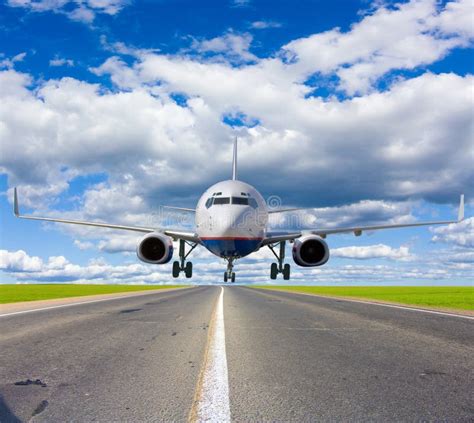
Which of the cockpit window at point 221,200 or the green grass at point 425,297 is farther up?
the cockpit window at point 221,200

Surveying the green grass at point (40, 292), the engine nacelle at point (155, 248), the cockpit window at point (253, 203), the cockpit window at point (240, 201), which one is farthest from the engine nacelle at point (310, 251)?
the green grass at point (40, 292)

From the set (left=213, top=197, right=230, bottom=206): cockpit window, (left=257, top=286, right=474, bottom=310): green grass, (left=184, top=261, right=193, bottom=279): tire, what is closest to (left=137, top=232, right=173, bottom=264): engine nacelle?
(left=184, top=261, right=193, bottom=279): tire

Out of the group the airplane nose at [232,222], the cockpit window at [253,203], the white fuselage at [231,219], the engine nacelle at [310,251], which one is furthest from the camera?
the engine nacelle at [310,251]

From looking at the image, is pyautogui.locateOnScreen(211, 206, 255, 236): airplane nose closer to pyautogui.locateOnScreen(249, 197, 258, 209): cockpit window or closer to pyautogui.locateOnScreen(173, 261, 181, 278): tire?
pyautogui.locateOnScreen(249, 197, 258, 209): cockpit window

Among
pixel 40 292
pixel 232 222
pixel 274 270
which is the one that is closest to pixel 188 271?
pixel 274 270

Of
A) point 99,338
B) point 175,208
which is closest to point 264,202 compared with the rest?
point 175,208

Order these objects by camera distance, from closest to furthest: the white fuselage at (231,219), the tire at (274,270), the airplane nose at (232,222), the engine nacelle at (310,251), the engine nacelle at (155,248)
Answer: the airplane nose at (232,222), the white fuselage at (231,219), the engine nacelle at (155,248), the engine nacelle at (310,251), the tire at (274,270)

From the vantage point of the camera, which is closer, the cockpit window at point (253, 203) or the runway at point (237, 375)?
the runway at point (237, 375)

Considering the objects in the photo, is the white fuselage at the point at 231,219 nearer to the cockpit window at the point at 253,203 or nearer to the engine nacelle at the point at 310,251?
the cockpit window at the point at 253,203

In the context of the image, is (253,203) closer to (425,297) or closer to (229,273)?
(229,273)

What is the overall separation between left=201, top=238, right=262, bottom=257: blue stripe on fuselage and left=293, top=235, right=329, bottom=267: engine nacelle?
2.66m

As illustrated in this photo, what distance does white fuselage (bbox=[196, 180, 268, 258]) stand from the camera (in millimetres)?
20562

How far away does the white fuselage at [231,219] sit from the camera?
2056 cm

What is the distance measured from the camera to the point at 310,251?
24578mm
